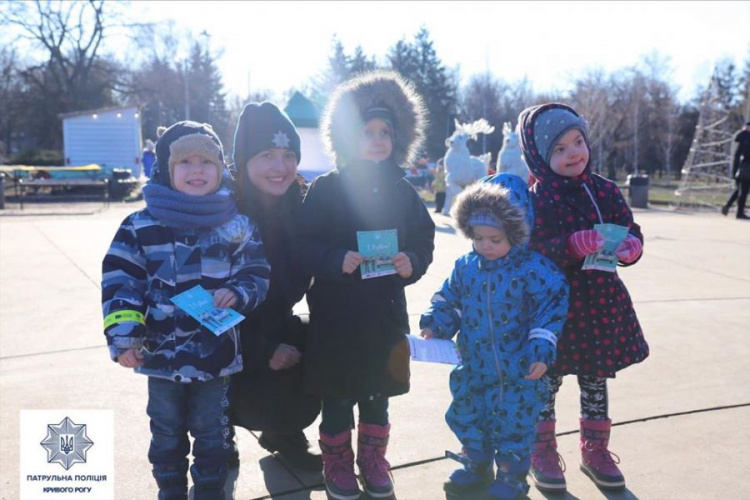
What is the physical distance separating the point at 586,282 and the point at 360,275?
101 centimetres

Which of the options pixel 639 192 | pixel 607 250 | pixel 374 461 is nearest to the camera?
pixel 607 250

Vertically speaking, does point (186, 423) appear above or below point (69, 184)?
below

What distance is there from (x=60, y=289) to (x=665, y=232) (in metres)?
9.84

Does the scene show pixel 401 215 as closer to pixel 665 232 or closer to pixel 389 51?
pixel 665 232

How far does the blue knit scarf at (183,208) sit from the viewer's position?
2.63 metres

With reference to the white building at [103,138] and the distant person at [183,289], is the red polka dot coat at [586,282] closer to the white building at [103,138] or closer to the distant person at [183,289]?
the distant person at [183,289]

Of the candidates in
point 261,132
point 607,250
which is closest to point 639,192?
point 607,250

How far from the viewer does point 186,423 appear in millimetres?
2762

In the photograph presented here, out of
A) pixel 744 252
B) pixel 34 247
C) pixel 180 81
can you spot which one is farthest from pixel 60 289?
pixel 180 81

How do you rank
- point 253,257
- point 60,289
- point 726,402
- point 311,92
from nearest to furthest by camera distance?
point 253,257 < point 726,402 < point 60,289 < point 311,92

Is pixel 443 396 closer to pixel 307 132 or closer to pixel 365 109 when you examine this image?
pixel 365 109

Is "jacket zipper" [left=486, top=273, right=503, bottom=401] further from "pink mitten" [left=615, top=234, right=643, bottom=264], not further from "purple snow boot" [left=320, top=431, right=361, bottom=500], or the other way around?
"purple snow boot" [left=320, top=431, right=361, bottom=500]

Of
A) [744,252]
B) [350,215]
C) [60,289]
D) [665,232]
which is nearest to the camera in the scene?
[350,215]

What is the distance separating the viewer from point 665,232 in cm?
1189
